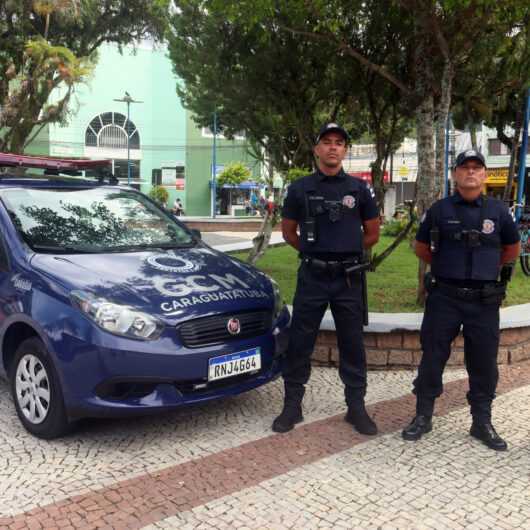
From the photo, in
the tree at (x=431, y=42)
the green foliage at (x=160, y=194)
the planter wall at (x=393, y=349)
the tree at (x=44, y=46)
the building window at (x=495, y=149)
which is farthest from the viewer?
the green foliage at (x=160, y=194)

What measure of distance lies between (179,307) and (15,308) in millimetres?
1103

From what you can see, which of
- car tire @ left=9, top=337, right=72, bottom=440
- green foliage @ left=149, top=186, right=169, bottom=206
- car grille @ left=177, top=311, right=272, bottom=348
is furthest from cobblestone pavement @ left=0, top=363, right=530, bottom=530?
green foliage @ left=149, top=186, right=169, bottom=206

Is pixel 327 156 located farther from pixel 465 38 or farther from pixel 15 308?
pixel 465 38

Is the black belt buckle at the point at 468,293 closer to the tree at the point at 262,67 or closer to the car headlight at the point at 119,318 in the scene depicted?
the car headlight at the point at 119,318

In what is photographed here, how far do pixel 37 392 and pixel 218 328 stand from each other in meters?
1.21

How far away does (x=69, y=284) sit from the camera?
3662 mm

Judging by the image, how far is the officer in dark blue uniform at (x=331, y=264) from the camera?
3.87m

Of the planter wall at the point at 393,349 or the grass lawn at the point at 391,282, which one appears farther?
the grass lawn at the point at 391,282

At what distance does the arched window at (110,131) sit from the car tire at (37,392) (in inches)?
1533

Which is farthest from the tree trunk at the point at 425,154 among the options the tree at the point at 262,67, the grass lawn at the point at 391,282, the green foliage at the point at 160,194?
the green foliage at the point at 160,194

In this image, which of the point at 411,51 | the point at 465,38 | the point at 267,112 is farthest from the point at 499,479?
the point at 267,112

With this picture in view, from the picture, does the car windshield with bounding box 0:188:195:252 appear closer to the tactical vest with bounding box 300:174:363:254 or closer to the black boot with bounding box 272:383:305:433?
the tactical vest with bounding box 300:174:363:254

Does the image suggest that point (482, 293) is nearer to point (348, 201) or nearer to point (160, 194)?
point (348, 201)

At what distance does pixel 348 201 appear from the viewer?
3867mm
